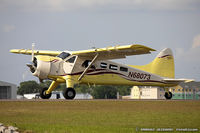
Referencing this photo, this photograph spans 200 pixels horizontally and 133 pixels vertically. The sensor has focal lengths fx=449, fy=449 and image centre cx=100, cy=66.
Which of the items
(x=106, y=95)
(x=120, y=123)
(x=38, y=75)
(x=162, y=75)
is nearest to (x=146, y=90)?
(x=106, y=95)

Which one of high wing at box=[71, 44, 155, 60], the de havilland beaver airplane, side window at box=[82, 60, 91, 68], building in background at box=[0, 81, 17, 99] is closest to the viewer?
high wing at box=[71, 44, 155, 60]

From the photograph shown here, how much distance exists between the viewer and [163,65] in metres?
38.2

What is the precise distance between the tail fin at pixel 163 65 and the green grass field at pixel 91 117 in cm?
1230

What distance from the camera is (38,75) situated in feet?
101

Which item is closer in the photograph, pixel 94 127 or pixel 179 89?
pixel 94 127

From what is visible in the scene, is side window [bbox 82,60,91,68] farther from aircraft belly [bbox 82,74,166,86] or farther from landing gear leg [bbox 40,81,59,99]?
landing gear leg [bbox 40,81,59,99]

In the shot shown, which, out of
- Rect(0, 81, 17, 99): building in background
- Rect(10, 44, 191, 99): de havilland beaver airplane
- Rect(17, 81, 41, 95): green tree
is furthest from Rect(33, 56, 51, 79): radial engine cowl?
Rect(17, 81, 41, 95): green tree

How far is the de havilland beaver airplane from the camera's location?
30578 mm

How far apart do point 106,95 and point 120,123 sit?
11815cm

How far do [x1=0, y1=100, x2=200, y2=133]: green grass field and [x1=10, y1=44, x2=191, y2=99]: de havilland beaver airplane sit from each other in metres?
5.57

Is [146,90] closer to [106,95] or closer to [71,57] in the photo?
[106,95]

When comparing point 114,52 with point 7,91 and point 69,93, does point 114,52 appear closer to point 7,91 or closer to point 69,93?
point 69,93

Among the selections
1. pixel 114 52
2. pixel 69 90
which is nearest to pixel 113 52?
pixel 114 52

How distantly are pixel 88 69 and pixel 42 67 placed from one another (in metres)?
3.58
